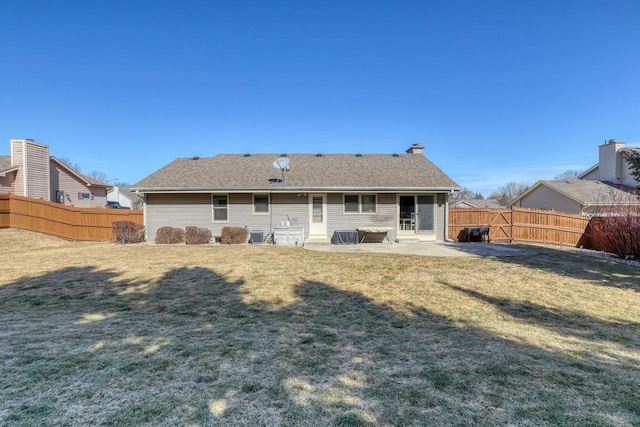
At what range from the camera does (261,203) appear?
1415 centimetres

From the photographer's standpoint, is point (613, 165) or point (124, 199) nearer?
point (613, 165)

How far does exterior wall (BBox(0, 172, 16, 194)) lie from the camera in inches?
754

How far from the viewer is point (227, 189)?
1355 cm

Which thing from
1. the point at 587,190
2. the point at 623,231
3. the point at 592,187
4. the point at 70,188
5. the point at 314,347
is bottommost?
the point at 314,347

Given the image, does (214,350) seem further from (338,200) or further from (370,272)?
(338,200)

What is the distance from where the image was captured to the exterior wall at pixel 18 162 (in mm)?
19641

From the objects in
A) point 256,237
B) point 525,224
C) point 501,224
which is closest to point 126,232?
point 256,237

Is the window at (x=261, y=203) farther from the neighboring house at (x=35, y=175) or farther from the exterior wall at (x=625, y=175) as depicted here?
the exterior wall at (x=625, y=175)

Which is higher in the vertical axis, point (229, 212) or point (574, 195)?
point (574, 195)

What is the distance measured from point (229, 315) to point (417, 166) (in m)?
13.3

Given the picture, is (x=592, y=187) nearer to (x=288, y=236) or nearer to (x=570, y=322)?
(x=288, y=236)

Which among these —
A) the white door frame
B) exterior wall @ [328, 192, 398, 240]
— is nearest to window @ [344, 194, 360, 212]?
exterior wall @ [328, 192, 398, 240]

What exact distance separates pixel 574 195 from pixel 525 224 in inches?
323

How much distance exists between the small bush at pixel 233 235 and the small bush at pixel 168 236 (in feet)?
5.80
